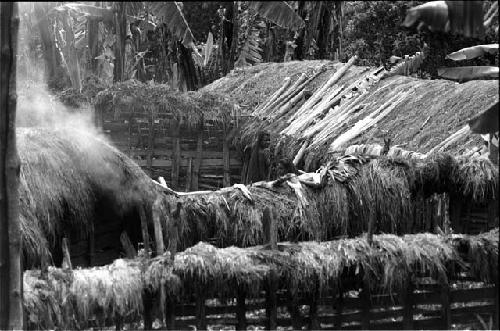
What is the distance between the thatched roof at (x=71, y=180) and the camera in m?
10.9

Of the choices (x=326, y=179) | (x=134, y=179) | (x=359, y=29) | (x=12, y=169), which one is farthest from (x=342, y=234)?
(x=359, y=29)

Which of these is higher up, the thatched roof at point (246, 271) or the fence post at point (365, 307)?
the thatched roof at point (246, 271)

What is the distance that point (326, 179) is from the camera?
459 inches

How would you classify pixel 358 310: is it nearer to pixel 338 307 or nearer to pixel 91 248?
pixel 338 307

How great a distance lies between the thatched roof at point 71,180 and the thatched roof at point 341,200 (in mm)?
764

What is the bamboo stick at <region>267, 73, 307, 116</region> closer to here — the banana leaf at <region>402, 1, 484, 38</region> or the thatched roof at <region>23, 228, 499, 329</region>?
the thatched roof at <region>23, 228, 499, 329</region>

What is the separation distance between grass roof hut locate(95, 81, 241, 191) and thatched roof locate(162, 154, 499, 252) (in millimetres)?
6805

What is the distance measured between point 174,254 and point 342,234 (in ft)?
9.73

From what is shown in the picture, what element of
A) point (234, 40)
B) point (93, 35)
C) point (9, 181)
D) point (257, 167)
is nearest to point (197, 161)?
point (257, 167)

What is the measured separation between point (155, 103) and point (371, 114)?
13.8 ft

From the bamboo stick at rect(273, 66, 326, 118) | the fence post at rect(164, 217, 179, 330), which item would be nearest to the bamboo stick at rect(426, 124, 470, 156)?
the bamboo stick at rect(273, 66, 326, 118)

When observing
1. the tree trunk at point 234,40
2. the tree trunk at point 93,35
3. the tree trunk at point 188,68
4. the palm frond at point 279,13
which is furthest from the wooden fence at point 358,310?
the tree trunk at point 234,40

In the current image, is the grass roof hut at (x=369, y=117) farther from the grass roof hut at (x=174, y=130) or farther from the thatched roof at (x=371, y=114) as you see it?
the grass roof hut at (x=174, y=130)

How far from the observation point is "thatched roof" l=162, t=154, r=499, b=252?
11094 mm
